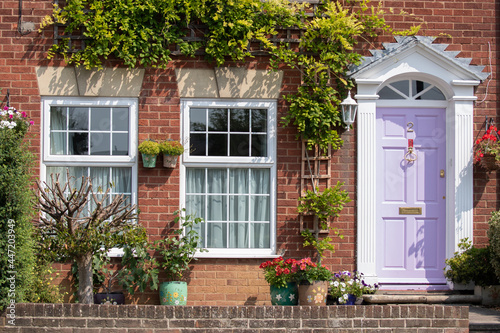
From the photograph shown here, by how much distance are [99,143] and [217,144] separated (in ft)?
5.07

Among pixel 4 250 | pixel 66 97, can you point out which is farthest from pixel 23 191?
pixel 66 97

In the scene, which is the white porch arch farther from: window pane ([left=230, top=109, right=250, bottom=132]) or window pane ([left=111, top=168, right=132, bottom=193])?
window pane ([left=111, top=168, right=132, bottom=193])

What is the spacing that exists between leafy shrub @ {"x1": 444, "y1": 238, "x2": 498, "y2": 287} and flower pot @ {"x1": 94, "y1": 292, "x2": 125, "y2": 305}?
4129 millimetres

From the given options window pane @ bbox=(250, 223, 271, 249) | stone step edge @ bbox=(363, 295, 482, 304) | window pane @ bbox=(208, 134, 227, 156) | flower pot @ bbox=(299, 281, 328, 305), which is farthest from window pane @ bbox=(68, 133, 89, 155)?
stone step edge @ bbox=(363, 295, 482, 304)

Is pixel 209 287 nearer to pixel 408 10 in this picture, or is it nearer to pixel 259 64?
pixel 259 64

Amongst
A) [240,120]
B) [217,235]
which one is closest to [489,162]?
[240,120]

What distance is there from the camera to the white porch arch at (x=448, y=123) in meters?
7.92

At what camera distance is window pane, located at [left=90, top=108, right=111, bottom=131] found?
798 centimetres

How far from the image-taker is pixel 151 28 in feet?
25.6

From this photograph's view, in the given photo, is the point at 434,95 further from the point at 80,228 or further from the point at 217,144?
the point at 80,228

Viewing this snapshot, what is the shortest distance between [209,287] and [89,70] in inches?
126

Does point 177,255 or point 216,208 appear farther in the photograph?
point 216,208

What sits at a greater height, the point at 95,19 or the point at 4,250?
the point at 95,19

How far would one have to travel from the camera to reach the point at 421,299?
749 cm
